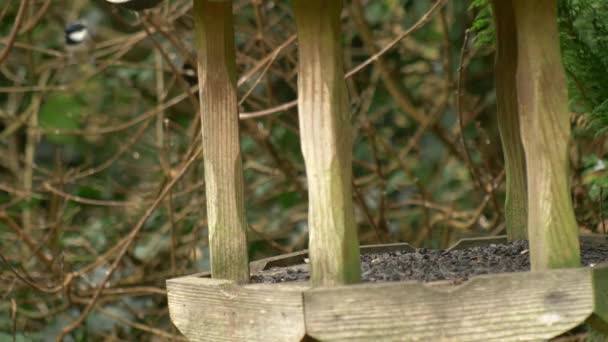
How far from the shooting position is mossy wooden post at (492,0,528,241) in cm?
229

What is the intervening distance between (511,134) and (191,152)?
1460 millimetres

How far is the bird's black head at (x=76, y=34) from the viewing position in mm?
3527

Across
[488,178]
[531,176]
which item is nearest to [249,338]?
[531,176]

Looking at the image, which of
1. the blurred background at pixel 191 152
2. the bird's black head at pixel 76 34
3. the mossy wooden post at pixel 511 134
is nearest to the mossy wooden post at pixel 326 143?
the mossy wooden post at pixel 511 134

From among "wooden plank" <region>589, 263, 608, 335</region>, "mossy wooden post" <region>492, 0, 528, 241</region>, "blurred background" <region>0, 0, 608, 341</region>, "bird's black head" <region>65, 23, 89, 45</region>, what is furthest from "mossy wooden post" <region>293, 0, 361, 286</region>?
"bird's black head" <region>65, 23, 89, 45</region>

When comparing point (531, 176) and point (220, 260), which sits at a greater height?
point (531, 176)

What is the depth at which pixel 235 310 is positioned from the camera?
5.68 feet

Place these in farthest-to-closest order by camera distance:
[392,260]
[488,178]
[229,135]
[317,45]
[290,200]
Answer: [290,200] < [488,178] < [392,260] < [229,135] < [317,45]

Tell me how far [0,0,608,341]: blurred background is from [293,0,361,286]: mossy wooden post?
179cm

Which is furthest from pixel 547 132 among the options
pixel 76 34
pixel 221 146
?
pixel 76 34

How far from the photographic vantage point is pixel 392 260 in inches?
82.3

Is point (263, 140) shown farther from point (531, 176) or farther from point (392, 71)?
point (531, 176)

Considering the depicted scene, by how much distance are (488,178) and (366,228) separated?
2.92 feet

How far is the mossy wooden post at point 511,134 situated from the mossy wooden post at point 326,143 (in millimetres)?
751
